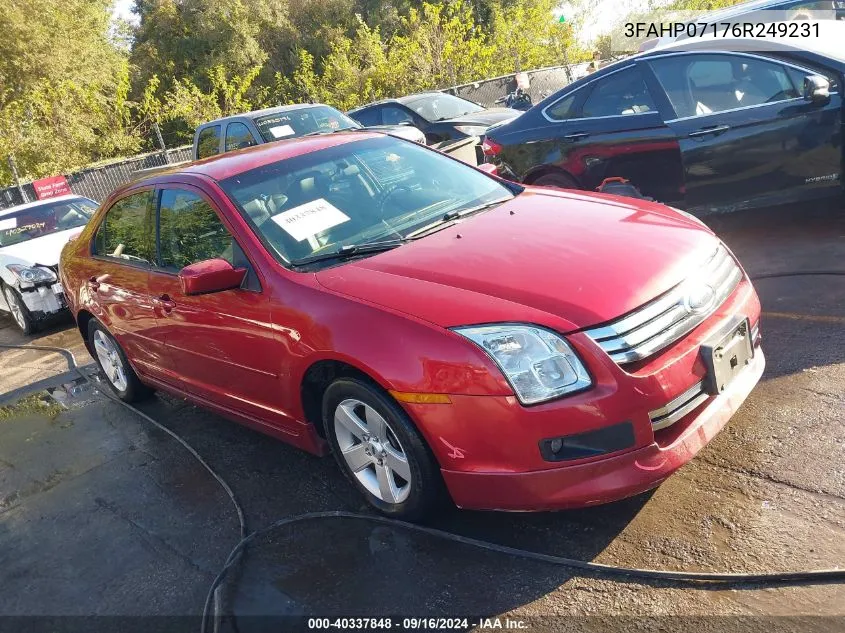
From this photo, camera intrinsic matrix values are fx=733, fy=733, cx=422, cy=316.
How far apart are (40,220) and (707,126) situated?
830cm

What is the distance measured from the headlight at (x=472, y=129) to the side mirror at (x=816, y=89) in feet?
21.1

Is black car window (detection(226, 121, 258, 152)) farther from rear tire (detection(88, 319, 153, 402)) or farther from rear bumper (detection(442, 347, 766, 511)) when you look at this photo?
rear bumper (detection(442, 347, 766, 511))

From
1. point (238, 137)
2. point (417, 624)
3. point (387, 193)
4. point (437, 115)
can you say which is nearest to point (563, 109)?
point (387, 193)

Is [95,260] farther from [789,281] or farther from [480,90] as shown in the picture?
[480,90]

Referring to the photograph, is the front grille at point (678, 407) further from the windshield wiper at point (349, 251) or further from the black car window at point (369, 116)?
the black car window at point (369, 116)

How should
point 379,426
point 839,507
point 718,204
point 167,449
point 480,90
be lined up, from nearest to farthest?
point 839,507, point 379,426, point 167,449, point 718,204, point 480,90

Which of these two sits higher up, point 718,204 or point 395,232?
point 395,232

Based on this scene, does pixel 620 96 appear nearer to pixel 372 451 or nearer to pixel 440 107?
pixel 372 451

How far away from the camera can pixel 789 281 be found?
16.7 feet

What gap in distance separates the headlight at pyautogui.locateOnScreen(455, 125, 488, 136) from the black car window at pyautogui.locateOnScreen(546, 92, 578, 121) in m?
4.60

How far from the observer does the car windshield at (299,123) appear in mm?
10438

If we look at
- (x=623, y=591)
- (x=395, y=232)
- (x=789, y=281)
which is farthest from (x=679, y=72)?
(x=623, y=591)

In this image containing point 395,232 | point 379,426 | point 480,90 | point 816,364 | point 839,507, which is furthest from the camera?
point 480,90

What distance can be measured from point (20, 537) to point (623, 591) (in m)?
3.19
